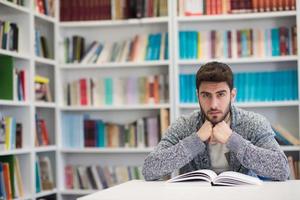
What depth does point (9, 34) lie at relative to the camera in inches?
166

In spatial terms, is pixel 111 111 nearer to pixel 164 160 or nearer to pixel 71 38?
pixel 71 38

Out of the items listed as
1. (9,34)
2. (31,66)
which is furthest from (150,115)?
(9,34)

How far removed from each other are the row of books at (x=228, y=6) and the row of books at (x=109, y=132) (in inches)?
37.2

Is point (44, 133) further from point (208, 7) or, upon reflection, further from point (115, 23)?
point (208, 7)

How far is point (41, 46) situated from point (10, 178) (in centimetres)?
124

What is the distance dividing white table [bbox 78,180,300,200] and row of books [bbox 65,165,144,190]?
101 inches

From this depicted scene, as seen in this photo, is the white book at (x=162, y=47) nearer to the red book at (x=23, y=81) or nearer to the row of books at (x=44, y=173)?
the red book at (x=23, y=81)

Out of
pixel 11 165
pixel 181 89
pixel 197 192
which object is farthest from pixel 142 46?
pixel 197 192

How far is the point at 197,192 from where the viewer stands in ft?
6.69

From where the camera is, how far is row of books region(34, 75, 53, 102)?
15.4 ft

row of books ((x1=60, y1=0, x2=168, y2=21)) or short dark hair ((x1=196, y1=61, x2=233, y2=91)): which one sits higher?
row of books ((x1=60, y1=0, x2=168, y2=21))

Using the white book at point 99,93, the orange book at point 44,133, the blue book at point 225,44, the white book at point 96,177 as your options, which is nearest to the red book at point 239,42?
the blue book at point 225,44

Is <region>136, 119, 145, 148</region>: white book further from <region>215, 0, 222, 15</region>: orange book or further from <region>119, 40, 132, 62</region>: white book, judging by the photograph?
<region>215, 0, 222, 15</region>: orange book

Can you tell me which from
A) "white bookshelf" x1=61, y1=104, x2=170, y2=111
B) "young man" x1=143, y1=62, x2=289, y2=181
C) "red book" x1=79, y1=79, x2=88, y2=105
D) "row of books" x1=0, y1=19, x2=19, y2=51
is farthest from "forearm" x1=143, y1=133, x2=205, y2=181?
"red book" x1=79, y1=79, x2=88, y2=105
